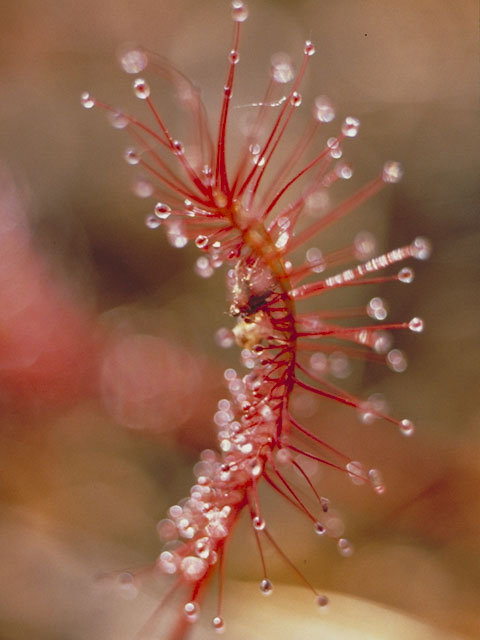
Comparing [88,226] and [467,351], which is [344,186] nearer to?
[467,351]

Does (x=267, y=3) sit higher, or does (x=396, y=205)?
(x=267, y=3)

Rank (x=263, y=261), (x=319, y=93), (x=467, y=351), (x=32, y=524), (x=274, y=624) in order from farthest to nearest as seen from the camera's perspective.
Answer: (x=319, y=93), (x=467, y=351), (x=32, y=524), (x=274, y=624), (x=263, y=261)

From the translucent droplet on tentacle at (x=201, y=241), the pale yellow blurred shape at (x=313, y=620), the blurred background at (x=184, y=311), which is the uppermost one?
the blurred background at (x=184, y=311)

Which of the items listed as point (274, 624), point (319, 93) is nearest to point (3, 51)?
point (319, 93)

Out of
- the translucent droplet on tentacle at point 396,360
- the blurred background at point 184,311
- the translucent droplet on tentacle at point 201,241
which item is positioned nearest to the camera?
the translucent droplet on tentacle at point 201,241

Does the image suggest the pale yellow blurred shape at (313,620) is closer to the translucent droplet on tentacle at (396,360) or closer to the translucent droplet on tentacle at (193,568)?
the translucent droplet on tentacle at (193,568)

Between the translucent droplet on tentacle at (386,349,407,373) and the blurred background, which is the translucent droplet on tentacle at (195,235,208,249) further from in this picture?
the blurred background

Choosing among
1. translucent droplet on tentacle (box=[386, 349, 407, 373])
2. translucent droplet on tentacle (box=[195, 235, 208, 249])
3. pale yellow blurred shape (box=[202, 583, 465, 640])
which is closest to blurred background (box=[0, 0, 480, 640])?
pale yellow blurred shape (box=[202, 583, 465, 640])

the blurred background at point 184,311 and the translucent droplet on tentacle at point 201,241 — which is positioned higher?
the blurred background at point 184,311

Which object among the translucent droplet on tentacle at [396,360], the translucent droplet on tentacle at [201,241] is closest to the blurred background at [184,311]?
the translucent droplet on tentacle at [396,360]
